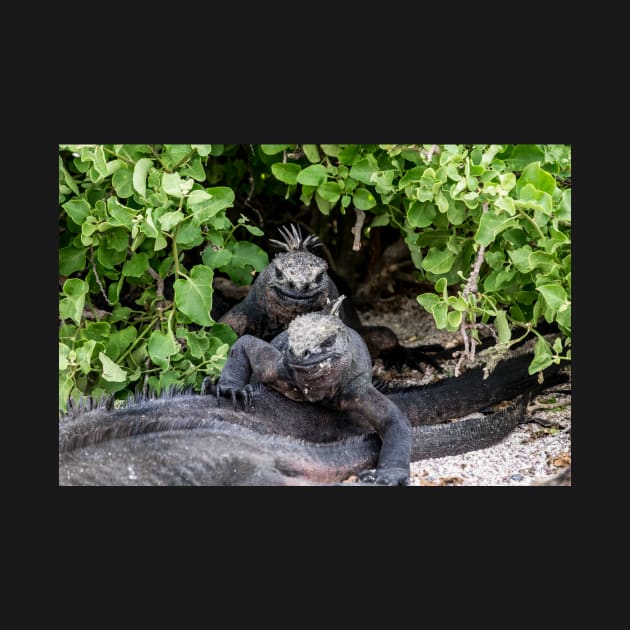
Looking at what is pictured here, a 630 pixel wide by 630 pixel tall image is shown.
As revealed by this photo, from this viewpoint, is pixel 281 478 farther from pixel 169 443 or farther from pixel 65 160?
pixel 65 160

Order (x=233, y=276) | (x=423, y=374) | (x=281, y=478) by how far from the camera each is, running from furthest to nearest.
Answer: (x=423, y=374), (x=233, y=276), (x=281, y=478)

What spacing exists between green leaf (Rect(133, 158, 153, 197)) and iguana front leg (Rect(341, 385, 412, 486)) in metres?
1.19

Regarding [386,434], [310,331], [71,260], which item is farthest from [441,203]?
[71,260]

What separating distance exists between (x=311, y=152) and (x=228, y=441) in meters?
1.35

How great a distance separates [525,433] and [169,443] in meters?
1.65

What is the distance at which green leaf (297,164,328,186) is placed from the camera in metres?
4.57

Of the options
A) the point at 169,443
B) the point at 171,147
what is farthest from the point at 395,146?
the point at 169,443

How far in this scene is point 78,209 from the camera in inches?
174

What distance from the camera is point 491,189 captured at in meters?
4.07

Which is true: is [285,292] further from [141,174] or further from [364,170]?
[141,174]

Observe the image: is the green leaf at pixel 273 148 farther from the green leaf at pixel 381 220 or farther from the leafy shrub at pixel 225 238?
the green leaf at pixel 381 220

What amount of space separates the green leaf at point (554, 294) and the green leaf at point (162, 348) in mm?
1517

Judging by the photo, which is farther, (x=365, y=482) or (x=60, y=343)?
(x=60, y=343)

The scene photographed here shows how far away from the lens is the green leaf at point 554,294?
13.4 ft
